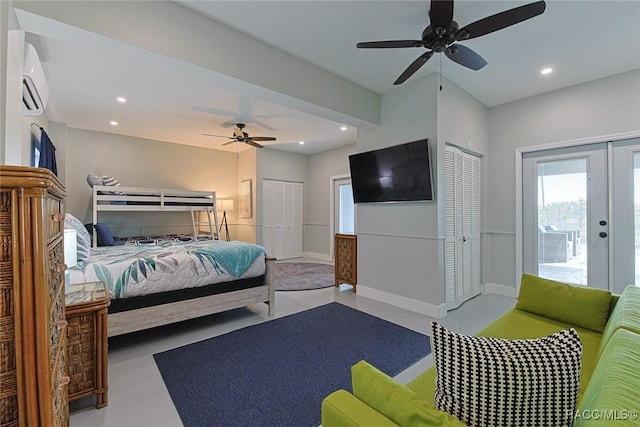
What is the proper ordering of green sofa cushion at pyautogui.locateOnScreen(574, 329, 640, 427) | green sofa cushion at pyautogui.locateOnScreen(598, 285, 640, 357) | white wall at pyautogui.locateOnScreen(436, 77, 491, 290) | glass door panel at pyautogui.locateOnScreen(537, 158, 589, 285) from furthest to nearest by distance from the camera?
glass door panel at pyautogui.locateOnScreen(537, 158, 589, 285) < white wall at pyautogui.locateOnScreen(436, 77, 491, 290) < green sofa cushion at pyautogui.locateOnScreen(598, 285, 640, 357) < green sofa cushion at pyautogui.locateOnScreen(574, 329, 640, 427)

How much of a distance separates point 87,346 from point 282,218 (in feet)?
17.9

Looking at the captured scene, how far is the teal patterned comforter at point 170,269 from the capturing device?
7.70 ft

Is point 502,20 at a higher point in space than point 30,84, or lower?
higher

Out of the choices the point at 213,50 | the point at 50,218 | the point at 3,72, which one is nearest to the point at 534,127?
the point at 213,50

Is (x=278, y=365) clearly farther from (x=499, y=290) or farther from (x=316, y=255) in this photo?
(x=316, y=255)

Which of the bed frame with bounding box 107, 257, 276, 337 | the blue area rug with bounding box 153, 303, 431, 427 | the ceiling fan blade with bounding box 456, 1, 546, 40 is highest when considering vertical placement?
the ceiling fan blade with bounding box 456, 1, 546, 40

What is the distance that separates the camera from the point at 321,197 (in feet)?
23.7

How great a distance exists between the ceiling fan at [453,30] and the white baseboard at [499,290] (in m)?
3.19

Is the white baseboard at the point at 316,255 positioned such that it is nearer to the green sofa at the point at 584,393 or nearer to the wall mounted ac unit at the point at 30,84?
the green sofa at the point at 584,393

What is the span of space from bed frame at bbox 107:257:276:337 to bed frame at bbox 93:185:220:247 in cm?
246

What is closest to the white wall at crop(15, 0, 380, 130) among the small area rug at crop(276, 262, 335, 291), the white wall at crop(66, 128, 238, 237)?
the small area rug at crop(276, 262, 335, 291)

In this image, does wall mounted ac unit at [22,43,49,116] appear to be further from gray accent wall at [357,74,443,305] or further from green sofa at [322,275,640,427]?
gray accent wall at [357,74,443,305]

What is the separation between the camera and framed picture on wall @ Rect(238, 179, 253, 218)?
6598 millimetres

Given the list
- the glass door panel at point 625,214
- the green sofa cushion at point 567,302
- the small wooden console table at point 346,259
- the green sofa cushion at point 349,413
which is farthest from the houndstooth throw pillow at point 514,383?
the glass door panel at point 625,214
